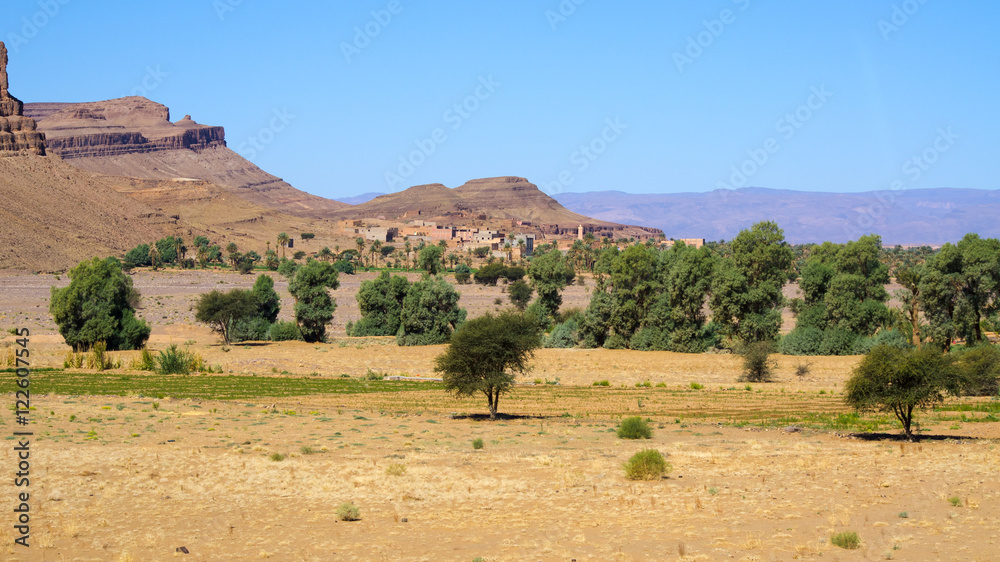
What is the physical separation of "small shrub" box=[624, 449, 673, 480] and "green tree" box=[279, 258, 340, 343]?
46.2 metres

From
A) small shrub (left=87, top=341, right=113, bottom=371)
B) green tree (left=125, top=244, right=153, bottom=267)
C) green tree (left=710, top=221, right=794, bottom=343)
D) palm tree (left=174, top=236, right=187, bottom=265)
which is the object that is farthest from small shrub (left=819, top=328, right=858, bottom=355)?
palm tree (left=174, top=236, right=187, bottom=265)

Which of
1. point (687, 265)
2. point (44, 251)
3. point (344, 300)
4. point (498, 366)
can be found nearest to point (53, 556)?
point (498, 366)

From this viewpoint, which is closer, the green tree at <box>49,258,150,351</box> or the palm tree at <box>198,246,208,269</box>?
the green tree at <box>49,258,150,351</box>

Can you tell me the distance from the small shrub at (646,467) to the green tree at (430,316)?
4256 centimetres

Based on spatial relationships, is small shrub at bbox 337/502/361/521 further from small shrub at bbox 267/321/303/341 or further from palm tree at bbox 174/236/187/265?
palm tree at bbox 174/236/187/265

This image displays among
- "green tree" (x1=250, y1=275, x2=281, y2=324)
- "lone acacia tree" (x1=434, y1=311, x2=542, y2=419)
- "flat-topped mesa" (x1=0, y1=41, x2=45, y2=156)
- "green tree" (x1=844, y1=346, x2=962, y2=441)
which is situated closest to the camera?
"green tree" (x1=844, y1=346, x2=962, y2=441)

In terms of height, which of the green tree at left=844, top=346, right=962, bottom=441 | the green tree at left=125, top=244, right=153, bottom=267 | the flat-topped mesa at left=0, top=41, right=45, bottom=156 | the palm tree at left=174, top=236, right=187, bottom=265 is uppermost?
the flat-topped mesa at left=0, top=41, right=45, bottom=156

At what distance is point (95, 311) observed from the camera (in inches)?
2266

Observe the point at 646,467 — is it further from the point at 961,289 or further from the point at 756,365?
the point at 961,289

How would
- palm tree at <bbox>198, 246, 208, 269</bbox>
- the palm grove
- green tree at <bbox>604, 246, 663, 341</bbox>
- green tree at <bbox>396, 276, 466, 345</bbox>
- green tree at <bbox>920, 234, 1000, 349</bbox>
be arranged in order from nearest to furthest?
green tree at <bbox>920, 234, 1000, 349</bbox> < the palm grove < green tree at <bbox>604, 246, 663, 341</bbox> < green tree at <bbox>396, 276, 466, 345</bbox> < palm tree at <bbox>198, 246, 208, 269</bbox>

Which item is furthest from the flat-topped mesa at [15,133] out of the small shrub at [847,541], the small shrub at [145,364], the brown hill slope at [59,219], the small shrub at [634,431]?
the small shrub at [847,541]

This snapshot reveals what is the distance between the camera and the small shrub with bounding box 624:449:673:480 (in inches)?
797

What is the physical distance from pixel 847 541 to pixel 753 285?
1863 inches

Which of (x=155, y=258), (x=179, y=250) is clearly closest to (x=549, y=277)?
(x=155, y=258)
